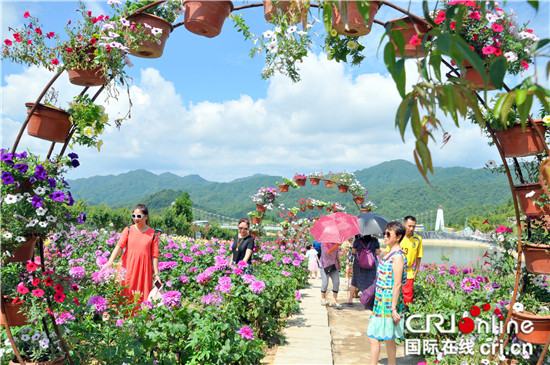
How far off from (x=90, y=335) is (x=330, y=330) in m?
3.06

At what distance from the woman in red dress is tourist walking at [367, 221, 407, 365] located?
81.4 inches

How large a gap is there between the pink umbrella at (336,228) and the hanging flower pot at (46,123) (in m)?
4.48

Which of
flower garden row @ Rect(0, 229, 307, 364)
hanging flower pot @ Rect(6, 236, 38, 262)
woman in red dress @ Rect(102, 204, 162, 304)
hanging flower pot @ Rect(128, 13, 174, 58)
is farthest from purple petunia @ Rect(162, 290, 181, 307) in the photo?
hanging flower pot @ Rect(128, 13, 174, 58)

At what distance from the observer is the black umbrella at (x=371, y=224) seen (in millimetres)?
5857

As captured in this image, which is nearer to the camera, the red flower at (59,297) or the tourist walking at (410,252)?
the red flower at (59,297)

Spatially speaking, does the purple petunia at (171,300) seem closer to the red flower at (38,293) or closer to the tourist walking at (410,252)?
the red flower at (38,293)

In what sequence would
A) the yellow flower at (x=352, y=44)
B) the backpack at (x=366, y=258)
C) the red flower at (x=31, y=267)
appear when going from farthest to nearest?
the backpack at (x=366, y=258) < the yellow flower at (x=352, y=44) < the red flower at (x=31, y=267)

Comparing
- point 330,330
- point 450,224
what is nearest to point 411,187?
point 450,224

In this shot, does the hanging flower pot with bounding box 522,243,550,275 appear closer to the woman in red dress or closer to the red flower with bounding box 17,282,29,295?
the woman in red dress

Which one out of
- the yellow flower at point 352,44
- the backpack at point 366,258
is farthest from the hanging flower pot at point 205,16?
the backpack at point 366,258

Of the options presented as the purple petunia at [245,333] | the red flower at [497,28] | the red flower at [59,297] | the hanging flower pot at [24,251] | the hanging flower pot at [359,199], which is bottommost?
the purple petunia at [245,333]

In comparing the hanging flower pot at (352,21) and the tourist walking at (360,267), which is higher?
the hanging flower pot at (352,21)

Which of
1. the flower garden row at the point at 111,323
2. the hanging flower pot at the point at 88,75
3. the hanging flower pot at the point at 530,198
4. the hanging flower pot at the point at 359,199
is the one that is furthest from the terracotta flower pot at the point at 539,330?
the hanging flower pot at the point at 359,199

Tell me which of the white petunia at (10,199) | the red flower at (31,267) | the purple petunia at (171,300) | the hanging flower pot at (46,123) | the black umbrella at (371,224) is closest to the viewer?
the white petunia at (10,199)
